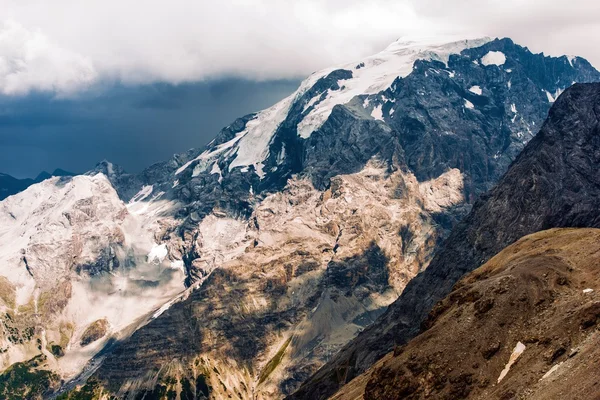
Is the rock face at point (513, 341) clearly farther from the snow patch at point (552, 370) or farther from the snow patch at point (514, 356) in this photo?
the snow patch at point (552, 370)

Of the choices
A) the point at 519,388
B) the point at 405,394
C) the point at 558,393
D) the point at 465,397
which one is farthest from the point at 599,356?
the point at 405,394

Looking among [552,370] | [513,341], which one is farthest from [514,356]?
[552,370]

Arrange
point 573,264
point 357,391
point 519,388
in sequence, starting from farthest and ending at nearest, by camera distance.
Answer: point 357,391 → point 573,264 → point 519,388

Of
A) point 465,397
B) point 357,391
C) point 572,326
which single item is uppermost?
point 572,326

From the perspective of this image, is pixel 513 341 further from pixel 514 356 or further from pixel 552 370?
pixel 552 370

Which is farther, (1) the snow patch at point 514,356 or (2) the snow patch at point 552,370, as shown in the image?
(1) the snow patch at point 514,356

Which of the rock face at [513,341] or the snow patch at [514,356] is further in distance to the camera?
the snow patch at [514,356]

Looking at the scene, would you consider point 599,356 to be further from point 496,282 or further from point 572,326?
point 496,282

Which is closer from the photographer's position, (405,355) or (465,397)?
(465,397)

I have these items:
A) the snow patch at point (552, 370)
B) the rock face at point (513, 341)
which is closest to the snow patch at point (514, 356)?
the rock face at point (513, 341)
